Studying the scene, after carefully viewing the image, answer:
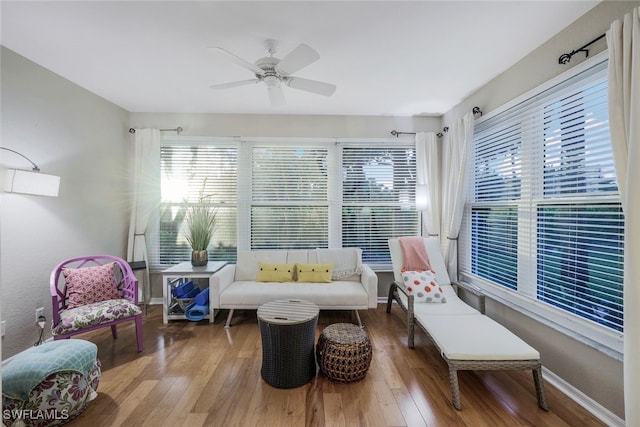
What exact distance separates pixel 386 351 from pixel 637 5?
3.03 meters

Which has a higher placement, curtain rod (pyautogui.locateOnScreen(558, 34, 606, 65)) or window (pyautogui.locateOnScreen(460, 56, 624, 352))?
curtain rod (pyautogui.locateOnScreen(558, 34, 606, 65))

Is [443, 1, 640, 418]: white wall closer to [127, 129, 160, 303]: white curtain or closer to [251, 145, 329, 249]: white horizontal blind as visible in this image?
[251, 145, 329, 249]: white horizontal blind

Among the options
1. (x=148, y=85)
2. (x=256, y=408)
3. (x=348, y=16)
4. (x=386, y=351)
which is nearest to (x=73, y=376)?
(x=256, y=408)

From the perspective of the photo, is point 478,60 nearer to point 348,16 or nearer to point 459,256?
point 348,16

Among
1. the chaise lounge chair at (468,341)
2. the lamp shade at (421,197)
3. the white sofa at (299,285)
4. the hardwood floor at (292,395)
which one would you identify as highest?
the lamp shade at (421,197)

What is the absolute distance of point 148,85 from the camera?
3.19 metres

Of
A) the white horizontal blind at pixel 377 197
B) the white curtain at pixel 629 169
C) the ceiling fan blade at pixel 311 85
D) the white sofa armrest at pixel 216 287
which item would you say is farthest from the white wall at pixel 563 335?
the white sofa armrest at pixel 216 287

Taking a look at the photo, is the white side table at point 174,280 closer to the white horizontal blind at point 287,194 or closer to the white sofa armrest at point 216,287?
the white sofa armrest at point 216,287

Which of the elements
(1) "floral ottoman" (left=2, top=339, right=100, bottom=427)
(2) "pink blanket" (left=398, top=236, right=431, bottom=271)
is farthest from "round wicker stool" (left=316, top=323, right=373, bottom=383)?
(1) "floral ottoman" (left=2, top=339, right=100, bottom=427)

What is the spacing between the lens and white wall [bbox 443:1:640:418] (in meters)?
1.95

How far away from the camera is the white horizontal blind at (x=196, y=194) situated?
404 centimetres

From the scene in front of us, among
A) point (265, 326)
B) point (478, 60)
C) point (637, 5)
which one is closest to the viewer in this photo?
point (637, 5)

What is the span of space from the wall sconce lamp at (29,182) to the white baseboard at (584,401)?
4.41 meters

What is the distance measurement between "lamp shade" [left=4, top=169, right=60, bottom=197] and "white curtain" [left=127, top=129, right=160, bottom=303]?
1206 millimetres
